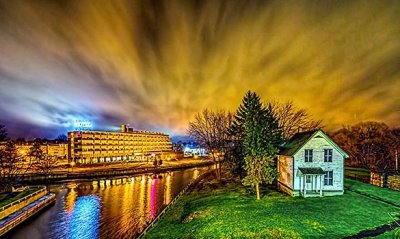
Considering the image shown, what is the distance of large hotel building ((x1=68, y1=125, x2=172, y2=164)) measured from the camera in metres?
126

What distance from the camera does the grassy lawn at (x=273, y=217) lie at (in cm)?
2100

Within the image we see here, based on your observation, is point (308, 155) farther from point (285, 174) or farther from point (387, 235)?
point (387, 235)

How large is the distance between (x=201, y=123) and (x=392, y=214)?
130 feet

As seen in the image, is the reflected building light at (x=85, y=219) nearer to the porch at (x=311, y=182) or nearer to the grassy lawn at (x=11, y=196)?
the grassy lawn at (x=11, y=196)

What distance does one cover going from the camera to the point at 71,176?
7125 cm

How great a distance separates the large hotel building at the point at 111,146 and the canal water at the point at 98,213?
74.6 meters

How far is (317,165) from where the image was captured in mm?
33312

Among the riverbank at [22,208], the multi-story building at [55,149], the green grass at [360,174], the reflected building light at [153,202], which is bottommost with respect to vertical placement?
the multi-story building at [55,149]

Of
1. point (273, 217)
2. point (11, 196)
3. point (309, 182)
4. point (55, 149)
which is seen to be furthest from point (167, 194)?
point (55, 149)

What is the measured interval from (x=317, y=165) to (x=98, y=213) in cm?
3062

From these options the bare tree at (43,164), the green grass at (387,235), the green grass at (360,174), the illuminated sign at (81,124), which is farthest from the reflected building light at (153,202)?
the illuminated sign at (81,124)

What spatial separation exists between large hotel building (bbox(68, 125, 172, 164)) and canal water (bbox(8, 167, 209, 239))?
7458cm

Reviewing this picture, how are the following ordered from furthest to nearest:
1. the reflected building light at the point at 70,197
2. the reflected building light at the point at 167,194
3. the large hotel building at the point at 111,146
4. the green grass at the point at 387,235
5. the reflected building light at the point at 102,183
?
the large hotel building at the point at 111,146
the reflected building light at the point at 102,183
the reflected building light at the point at 167,194
the reflected building light at the point at 70,197
the green grass at the point at 387,235

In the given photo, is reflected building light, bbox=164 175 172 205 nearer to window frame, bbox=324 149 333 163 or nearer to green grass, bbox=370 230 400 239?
window frame, bbox=324 149 333 163
